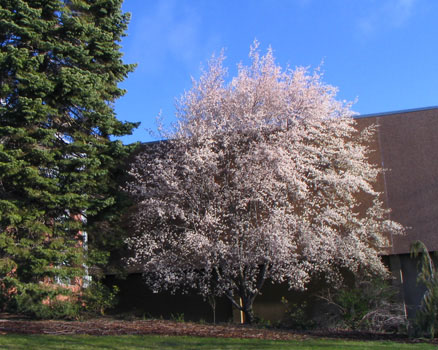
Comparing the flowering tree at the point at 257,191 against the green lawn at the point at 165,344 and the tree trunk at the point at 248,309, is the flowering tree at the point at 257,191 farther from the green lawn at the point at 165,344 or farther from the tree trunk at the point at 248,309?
the green lawn at the point at 165,344

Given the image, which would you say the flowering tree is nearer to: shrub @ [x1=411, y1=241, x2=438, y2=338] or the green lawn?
shrub @ [x1=411, y1=241, x2=438, y2=338]

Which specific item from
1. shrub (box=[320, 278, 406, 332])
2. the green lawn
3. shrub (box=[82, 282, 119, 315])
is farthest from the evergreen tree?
shrub (box=[320, 278, 406, 332])

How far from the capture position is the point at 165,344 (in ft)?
29.1

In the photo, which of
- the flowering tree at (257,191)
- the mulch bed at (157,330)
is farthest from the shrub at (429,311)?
the flowering tree at (257,191)

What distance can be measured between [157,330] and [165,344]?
1511 millimetres

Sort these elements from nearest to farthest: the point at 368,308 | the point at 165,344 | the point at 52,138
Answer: the point at 165,344 → the point at 52,138 → the point at 368,308

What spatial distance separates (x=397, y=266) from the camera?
44.2 feet

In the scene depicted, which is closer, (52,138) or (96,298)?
(52,138)

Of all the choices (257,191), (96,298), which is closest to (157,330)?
(96,298)

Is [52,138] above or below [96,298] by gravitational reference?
above

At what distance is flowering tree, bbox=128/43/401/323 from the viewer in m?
12.4

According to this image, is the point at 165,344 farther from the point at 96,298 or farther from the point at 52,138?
the point at 52,138

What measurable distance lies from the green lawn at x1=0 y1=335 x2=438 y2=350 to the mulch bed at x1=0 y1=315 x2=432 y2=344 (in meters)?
0.55

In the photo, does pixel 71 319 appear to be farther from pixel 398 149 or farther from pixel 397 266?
pixel 398 149
